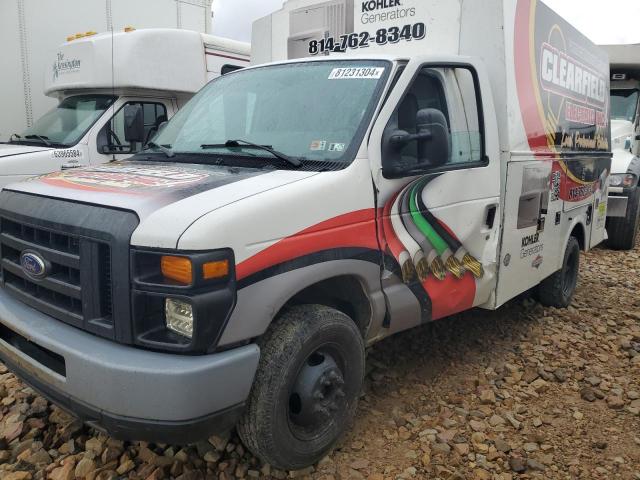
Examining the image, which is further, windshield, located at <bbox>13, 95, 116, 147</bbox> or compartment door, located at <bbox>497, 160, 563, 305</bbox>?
windshield, located at <bbox>13, 95, 116, 147</bbox>

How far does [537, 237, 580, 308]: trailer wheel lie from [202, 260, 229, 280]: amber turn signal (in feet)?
13.3

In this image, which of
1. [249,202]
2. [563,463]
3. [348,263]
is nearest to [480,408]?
[563,463]

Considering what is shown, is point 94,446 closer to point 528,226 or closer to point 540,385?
point 540,385

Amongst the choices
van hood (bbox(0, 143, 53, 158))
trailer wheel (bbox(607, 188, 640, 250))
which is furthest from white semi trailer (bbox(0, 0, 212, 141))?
trailer wheel (bbox(607, 188, 640, 250))

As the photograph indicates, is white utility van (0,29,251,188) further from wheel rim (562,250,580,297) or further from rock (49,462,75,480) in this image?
wheel rim (562,250,580,297)

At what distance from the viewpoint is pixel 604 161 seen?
20.9 ft

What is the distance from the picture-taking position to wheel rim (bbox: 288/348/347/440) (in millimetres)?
2818

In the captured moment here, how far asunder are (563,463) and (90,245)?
108 inches

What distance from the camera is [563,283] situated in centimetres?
558

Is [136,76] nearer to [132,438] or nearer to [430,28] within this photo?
[430,28]

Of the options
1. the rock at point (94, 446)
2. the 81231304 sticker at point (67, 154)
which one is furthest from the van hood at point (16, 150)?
the rock at point (94, 446)

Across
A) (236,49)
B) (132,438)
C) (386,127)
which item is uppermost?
(236,49)

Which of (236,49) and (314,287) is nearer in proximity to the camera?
(314,287)

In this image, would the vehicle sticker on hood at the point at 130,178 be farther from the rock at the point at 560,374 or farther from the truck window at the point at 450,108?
the rock at the point at 560,374
